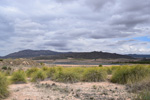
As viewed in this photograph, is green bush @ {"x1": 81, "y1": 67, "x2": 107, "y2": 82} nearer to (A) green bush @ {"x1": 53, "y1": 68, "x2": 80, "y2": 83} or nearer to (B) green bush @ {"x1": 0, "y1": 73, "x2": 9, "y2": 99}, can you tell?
(A) green bush @ {"x1": 53, "y1": 68, "x2": 80, "y2": 83}

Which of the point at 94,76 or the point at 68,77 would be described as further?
the point at 94,76

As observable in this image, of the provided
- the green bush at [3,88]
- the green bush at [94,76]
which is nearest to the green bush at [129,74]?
the green bush at [94,76]

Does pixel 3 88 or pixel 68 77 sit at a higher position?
pixel 3 88

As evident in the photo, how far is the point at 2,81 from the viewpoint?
7.83 m

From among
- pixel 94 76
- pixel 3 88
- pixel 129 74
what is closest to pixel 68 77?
pixel 94 76

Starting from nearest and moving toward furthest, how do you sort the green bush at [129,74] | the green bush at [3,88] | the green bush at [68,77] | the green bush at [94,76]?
the green bush at [3,88], the green bush at [129,74], the green bush at [68,77], the green bush at [94,76]

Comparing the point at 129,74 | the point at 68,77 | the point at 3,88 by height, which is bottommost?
the point at 68,77

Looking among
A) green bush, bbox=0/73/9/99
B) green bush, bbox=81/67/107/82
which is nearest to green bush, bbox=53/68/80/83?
green bush, bbox=81/67/107/82

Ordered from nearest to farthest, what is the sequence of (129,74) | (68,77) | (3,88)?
1. (3,88)
2. (129,74)
3. (68,77)

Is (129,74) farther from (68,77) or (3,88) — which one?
(3,88)

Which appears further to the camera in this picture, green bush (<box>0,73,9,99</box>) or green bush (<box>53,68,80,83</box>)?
green bush (<box>53,68,80,83</box>)

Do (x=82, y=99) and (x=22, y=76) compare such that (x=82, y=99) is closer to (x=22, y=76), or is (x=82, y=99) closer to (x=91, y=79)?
(x=91, y=79)

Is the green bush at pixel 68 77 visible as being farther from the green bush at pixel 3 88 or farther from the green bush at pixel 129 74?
the green bush at pixel 3 88

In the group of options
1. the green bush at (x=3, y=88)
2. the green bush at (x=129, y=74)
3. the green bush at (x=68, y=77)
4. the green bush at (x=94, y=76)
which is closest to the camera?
the green bush at (x=3, y=88)
